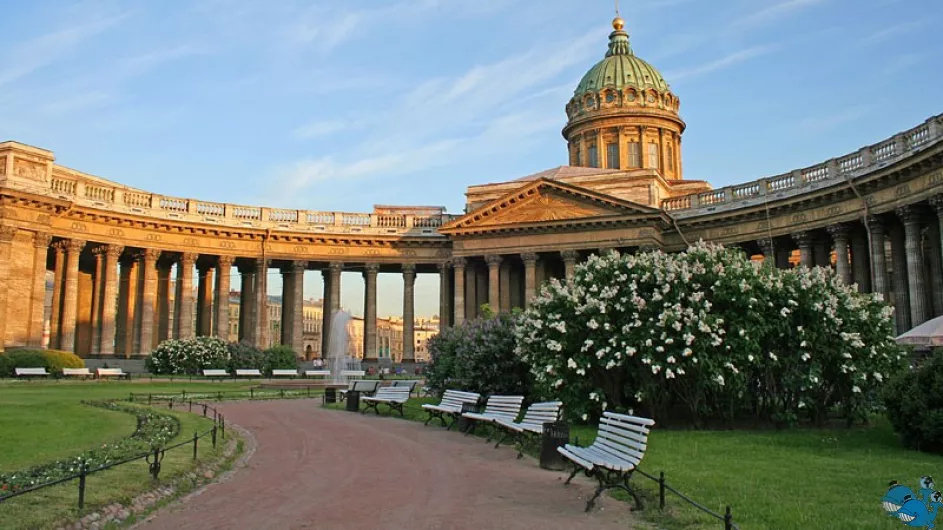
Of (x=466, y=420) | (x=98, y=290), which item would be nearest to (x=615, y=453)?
(x=466, y=420)

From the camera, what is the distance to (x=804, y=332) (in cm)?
1980

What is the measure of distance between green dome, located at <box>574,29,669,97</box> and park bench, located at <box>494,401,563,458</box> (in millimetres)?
56983

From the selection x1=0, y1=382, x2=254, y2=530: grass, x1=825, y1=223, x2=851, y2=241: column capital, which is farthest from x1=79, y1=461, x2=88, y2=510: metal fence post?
x1=825, y1=223, x2=851, y2=241: column capital

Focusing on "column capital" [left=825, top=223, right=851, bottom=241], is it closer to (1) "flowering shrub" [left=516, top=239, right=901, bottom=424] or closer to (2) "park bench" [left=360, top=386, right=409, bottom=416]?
(1) "flowering shrub" [left=516, top=239, right=901, bottom=424]

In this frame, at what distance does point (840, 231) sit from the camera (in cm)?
3944

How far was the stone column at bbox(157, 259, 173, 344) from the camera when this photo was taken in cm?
5431

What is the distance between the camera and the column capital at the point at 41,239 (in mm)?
43938

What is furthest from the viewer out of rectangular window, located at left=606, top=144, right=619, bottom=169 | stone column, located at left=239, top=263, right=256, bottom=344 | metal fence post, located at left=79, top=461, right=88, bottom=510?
rectangular window, located at left=606, top=144, right=619, bottom=169

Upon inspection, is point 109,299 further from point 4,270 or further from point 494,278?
point 494,278

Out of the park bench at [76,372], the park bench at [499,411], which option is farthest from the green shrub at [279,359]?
the park bench at [499,411]

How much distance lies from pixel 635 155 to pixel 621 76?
8.01 m

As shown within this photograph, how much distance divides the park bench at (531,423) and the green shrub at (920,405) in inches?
264

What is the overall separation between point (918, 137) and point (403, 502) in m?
31.7

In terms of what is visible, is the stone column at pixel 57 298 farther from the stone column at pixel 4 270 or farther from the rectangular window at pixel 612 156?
the rectangular window at pixel 612 156
